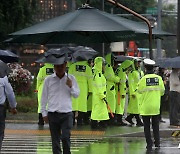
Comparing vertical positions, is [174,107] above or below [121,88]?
below

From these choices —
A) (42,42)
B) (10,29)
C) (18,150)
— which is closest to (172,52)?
Answer: (10,29)

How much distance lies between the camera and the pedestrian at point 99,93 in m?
17.8

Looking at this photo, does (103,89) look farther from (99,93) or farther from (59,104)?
(59,104)

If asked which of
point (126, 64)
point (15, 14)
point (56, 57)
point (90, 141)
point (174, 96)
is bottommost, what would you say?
point (90, 141)

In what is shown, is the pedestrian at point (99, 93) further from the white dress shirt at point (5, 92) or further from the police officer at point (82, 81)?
the white dress shirt at point (5, 92)

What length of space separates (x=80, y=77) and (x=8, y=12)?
12.3 meters

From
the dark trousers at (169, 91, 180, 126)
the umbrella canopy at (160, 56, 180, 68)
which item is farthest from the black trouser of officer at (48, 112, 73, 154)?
the dark trousers at (169, 91, 180, 126)

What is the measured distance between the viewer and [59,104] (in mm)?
11203

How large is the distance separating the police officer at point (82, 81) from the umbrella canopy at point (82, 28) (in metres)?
1.09

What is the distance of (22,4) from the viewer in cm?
3006

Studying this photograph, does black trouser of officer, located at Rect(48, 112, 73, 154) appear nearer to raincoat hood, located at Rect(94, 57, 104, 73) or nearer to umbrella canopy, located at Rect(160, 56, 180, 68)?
umbrella canopy, located at Rect(160, 56, 180, 68)

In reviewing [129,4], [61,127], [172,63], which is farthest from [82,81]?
[129,4]

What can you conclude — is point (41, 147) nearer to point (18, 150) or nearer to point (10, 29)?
point (18, 150)

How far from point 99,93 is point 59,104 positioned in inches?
261
